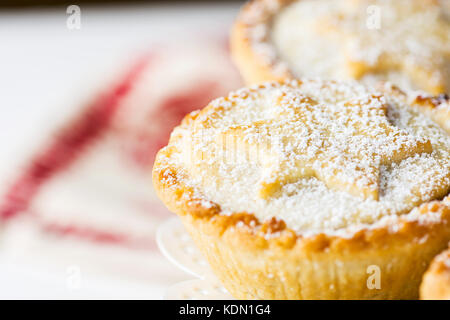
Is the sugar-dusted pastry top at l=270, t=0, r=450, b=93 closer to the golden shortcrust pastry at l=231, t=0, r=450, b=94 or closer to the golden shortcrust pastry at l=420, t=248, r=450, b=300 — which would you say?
the golden shortcrust pastry at l=231, t=0, r=450, b=94

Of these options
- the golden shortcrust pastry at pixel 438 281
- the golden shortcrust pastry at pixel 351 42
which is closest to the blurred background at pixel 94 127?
the golden shortcrust pastry at pixel 351 42

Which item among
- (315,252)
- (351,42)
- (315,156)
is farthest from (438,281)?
(351,42)

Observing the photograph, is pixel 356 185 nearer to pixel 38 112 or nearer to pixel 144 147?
pixel 144 147

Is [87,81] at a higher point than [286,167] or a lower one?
higher

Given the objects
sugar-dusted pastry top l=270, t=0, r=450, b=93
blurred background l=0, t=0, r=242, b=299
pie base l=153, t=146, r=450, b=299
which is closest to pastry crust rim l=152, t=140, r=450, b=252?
pie base l=153, t=146, r=450, b=299

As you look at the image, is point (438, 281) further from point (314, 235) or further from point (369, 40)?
point (369, 40)
